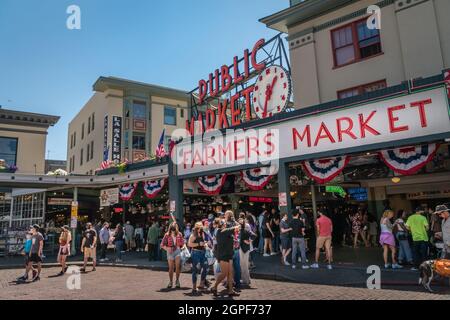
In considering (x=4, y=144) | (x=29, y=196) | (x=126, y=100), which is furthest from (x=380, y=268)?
(x=4, y=144)

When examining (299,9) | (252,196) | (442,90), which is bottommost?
(252,196)

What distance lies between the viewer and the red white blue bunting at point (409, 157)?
11.3 meters

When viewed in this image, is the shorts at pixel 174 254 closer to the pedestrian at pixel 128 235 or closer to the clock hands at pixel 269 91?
the clock hands at pixel 269 91

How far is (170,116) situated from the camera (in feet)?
117

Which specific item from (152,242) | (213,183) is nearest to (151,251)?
(152,242)

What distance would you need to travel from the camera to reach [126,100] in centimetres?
3306

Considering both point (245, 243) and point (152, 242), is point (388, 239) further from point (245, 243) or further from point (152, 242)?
point (152, 242)

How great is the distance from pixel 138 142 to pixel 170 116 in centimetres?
442

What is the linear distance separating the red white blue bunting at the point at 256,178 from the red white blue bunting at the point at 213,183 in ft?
4.73

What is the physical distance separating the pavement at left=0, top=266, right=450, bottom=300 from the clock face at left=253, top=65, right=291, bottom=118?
299 inches

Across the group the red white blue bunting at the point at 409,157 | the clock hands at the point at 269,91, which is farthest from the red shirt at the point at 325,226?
the clock hands at the point at 269,91

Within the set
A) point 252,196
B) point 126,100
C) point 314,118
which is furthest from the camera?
point 126,100
